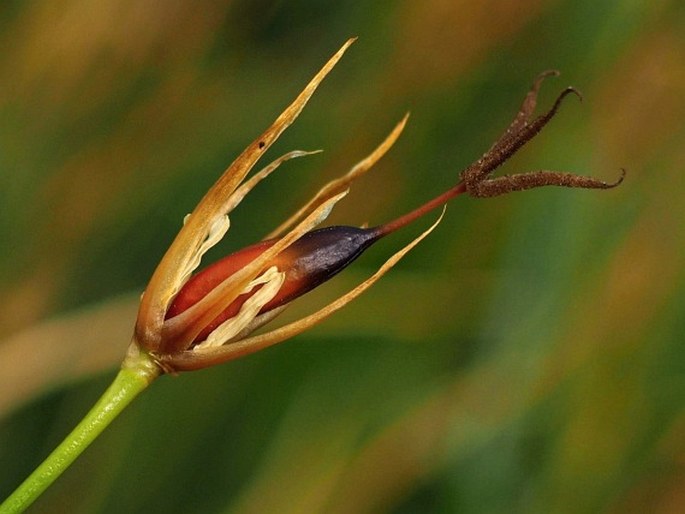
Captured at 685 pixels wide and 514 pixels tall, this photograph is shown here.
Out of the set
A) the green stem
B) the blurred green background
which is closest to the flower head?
the green stem

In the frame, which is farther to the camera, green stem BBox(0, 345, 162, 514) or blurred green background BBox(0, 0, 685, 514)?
blurred green background BBox(0, 0, 685, 514)

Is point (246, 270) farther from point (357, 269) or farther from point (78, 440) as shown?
point (357, 269)

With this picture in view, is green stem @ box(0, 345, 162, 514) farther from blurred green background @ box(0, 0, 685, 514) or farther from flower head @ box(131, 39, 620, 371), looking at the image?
A: blurred green background @ box(0, 0, 685, 514)

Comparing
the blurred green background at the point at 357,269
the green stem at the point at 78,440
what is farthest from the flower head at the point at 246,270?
the blurred green background at the point at 357,269

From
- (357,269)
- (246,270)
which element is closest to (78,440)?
(246,270)
